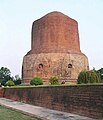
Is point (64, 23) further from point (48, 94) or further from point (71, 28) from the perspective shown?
point (48, 94)

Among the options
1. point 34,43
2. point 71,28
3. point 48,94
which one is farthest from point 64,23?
point 48,94

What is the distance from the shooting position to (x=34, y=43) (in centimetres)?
2681

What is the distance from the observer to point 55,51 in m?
25.1

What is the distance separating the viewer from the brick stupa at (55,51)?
953 inches

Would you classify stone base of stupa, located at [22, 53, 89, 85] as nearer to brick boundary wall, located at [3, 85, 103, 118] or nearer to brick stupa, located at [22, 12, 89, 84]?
brick stupa, located at [22, 12, 89, 84]

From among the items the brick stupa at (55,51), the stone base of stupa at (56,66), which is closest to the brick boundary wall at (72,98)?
the stone base of stupa at (56,66)

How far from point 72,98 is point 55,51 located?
16.6 metres

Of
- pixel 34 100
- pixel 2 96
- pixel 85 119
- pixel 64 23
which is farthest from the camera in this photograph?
pixel 64 23

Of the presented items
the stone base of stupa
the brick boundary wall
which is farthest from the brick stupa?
the brick boundary wall

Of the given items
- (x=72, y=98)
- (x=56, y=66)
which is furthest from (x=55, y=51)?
(x=72, y=98)

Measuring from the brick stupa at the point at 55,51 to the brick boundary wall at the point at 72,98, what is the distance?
34.8 ft

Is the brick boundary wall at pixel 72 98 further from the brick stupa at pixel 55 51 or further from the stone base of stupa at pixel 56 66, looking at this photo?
the brick stupa at pixel 55 51

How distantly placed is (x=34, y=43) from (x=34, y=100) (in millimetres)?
14198

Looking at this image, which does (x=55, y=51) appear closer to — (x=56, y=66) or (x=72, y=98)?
(x=56, y=66)
